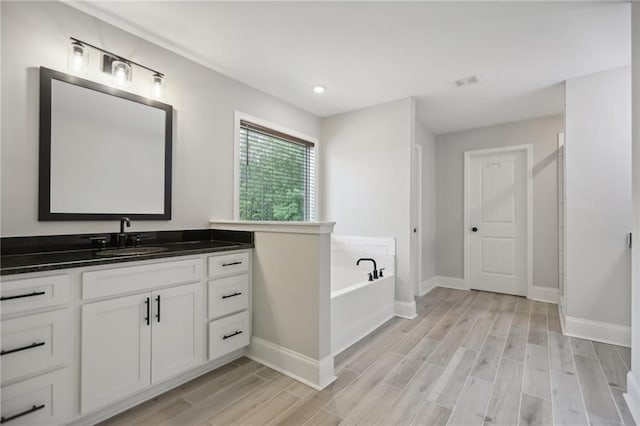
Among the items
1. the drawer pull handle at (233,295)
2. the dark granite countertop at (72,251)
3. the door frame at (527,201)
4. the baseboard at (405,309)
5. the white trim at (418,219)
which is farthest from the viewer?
the white trim at (418,219)

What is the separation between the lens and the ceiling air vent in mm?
2807

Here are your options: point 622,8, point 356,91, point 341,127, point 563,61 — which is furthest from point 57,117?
point 563,61

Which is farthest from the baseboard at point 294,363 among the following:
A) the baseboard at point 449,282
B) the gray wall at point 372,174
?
the baseboard at point 449,282

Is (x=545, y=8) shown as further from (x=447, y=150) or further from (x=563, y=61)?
(x=447, y=150)

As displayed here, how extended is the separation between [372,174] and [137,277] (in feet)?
8.86

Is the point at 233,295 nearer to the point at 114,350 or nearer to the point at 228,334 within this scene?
the point at 228,334

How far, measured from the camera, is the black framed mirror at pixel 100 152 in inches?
69.4

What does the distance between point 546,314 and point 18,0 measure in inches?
206

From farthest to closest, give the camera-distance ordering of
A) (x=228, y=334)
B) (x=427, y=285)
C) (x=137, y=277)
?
(x=427, y=285)
(x=228, y=334)
(x=137, y=277)

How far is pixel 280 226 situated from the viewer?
83.0 inches

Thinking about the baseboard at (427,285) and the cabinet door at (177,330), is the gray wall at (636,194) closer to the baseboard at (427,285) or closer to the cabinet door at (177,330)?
the baseboard at (427,285)

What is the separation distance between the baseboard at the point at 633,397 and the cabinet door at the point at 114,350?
2.73 m

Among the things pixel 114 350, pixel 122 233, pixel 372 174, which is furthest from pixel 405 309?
pixel 122 233

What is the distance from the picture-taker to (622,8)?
1.85m
